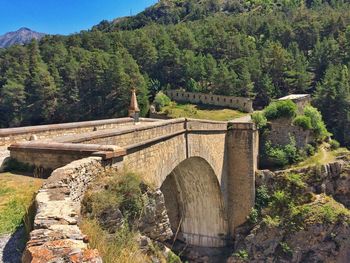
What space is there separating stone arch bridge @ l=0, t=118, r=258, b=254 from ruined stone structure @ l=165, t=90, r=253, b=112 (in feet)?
59.1

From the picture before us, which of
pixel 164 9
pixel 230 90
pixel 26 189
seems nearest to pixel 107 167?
pixel 26 189

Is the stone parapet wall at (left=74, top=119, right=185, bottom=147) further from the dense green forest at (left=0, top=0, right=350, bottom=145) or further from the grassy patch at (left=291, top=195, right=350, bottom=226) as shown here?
the dense green forest at (left=0, top=0, right=350, bottom=145)

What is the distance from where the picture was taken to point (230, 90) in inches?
1970

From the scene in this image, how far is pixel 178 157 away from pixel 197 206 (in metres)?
11.8

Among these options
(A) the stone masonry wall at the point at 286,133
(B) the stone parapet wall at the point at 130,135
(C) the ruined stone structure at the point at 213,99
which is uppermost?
(C) the ruined stone structure at the point at 213,99

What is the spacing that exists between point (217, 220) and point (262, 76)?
1152 inches

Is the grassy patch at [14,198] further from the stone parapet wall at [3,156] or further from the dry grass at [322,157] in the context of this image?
the dry grass at [322,157]

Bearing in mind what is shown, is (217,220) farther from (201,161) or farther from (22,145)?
(22,145)

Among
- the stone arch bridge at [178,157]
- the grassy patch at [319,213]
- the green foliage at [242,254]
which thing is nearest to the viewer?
the stone arch bridge at [178,157]

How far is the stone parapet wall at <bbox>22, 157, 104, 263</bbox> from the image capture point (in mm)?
4512

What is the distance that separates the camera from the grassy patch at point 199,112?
44.7 metres

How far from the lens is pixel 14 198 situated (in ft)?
27.6

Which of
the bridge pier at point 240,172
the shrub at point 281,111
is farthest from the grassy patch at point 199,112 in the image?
the bridge pier at point 240,172

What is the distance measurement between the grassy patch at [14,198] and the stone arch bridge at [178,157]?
591 millimetres
